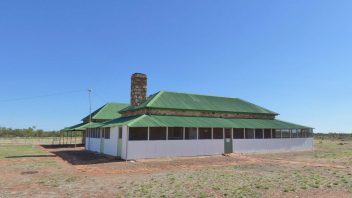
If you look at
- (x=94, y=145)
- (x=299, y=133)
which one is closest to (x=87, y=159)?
(x=94, y=145)

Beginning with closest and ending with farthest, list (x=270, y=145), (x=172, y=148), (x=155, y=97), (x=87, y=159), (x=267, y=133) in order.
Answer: (x=87, y=159)
(x=172, y=148)
(x=155, y=97)
(x=270, y=145)
(x=267, y=133)

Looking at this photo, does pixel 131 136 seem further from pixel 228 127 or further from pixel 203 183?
pixel 203 183

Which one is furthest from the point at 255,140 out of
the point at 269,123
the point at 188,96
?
the point at 188,96

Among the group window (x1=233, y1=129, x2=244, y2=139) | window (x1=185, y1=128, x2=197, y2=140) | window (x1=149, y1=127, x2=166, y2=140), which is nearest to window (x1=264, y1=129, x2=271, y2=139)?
window (x1=233, y1=129, x2=244, y2=139)

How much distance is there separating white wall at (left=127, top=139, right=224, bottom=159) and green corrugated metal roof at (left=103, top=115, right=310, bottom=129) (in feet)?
4.73

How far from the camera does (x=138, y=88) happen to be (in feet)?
100

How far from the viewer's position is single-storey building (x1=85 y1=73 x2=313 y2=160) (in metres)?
24.1

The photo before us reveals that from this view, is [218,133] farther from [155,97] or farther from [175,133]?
[155,97]

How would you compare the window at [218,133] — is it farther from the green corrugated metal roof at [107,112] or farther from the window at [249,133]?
the green corrugated metal roof at [107,112]

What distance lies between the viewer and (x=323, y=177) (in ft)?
46.4

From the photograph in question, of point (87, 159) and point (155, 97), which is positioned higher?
point (155, 97)

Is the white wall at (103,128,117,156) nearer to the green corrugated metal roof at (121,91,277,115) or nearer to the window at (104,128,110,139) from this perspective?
the window at (104,128,110,139)

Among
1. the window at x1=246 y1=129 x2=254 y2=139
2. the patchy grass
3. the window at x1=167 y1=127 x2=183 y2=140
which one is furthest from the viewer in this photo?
the window at x1=246 y1=129 x2=254 y2=139

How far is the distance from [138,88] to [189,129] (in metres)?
7.20
